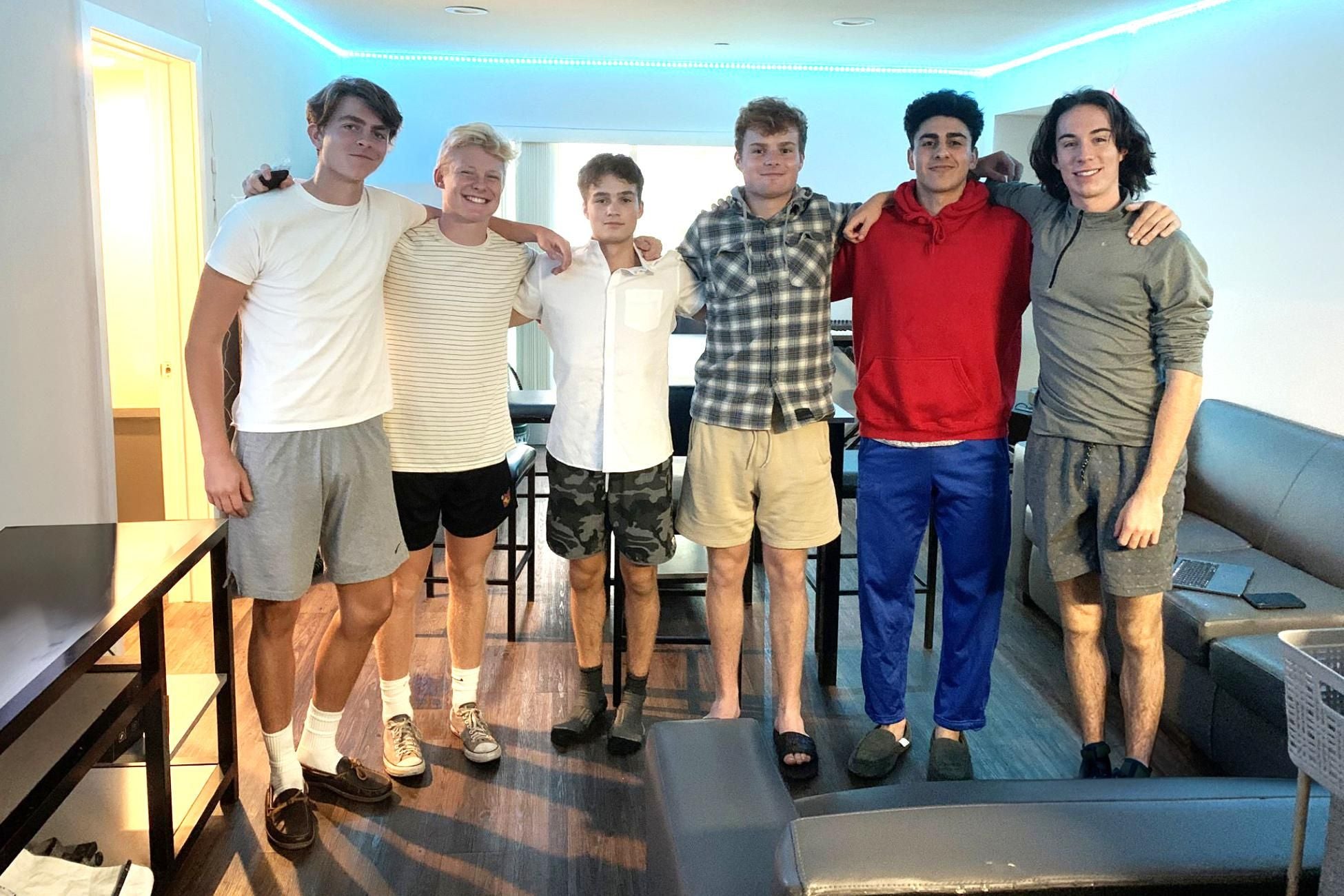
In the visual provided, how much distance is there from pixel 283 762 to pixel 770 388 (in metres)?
1.50

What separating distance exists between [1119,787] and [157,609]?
1772 millimetres

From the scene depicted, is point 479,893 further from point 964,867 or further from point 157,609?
point 964,867

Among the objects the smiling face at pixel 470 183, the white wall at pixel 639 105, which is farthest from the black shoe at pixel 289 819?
the white wall at pixel 639 105

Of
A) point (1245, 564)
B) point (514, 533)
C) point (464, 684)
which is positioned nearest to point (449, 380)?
point (464, 684)

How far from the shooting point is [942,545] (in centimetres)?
286

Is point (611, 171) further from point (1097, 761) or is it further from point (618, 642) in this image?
point (1097, 761)

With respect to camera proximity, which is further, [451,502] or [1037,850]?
[451,502]

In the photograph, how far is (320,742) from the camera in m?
2.73

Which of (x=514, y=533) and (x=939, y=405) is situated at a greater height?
(x=939, y=405)

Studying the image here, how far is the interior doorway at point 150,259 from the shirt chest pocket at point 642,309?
1812 millimetres

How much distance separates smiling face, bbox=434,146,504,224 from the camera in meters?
2.60

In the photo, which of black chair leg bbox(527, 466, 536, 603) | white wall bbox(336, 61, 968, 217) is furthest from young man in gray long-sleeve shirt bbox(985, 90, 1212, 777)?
white wall bbox(336, 61, 968, 217)

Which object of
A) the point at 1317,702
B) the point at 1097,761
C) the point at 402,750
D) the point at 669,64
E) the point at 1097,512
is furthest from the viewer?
the point at 669,64

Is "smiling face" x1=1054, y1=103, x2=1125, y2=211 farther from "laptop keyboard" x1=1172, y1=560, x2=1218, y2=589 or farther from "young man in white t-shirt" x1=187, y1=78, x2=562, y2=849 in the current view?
"young man in white t-shirt" x1=187, y1=78, x2=562, y2=849
